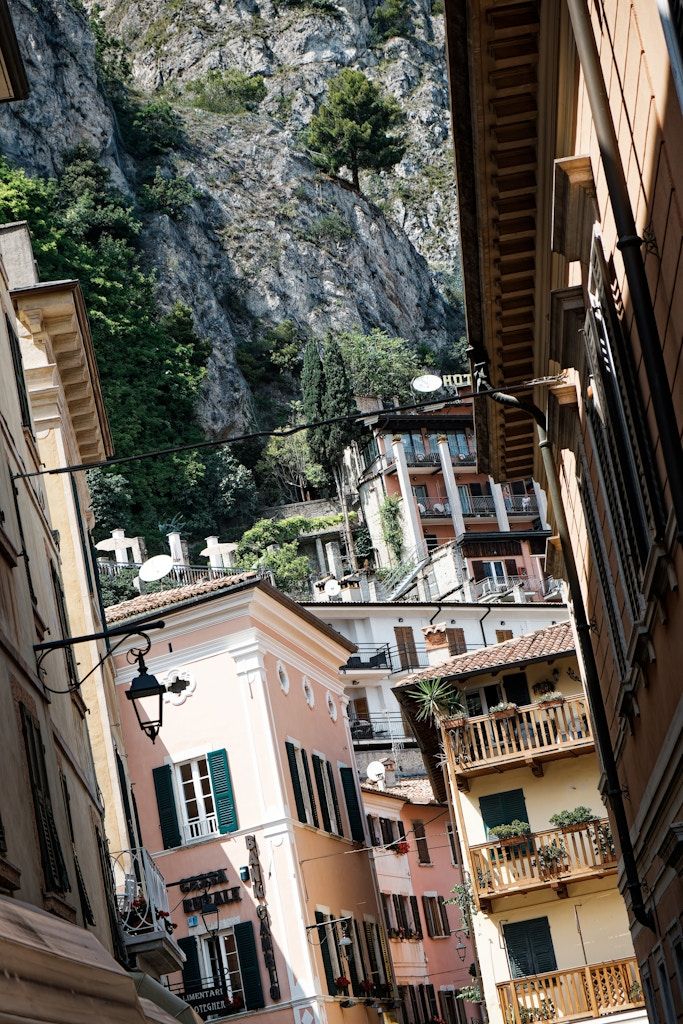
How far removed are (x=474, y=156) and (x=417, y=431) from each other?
71.3 m

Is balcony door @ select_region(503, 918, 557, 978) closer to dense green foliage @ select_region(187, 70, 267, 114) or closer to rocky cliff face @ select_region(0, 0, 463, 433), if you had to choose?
rocky cliff face @ select_region(0, 0, 463, 433)

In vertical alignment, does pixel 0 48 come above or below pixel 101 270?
below

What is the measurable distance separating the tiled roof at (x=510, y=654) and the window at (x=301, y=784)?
2.85 metres

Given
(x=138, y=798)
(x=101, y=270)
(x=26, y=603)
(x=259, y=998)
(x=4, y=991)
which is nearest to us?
(x=4, y=991)

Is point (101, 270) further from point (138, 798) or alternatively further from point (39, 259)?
point (138, 798)

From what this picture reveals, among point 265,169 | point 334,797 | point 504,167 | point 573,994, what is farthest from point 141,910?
point 265,169

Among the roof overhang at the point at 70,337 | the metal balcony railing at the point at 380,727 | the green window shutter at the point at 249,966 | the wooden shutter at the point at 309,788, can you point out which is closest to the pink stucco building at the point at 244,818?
the green window shutter at the point at 249,966

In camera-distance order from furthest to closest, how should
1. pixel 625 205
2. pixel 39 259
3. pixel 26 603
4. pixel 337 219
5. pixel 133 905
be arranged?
pixel 337 219 → pixel 39 259 → pixel 133 905 → pixel 26 603 → pixel 625 205

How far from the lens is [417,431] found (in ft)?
268

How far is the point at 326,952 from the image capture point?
30.2m

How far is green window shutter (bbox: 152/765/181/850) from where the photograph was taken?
99.1 feet

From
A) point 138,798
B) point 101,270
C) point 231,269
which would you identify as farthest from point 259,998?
point 231,269

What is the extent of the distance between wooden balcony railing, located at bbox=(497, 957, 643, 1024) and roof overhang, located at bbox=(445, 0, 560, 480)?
670 inches

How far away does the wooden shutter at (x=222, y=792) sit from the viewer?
98.6ft
